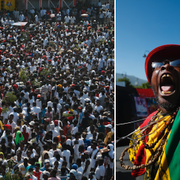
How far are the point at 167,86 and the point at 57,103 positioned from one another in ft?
16.7

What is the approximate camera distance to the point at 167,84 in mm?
1622

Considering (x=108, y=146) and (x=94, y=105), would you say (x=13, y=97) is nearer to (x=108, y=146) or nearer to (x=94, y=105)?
(x=94, y=105)

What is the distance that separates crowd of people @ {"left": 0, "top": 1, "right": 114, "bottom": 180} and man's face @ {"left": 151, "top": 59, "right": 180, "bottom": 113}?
101 inches

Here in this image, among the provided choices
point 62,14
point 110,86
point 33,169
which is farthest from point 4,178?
point 62,14

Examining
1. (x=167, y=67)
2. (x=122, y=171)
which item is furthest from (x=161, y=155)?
(x=167, y=67)

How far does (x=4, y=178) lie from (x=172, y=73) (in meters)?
3.33

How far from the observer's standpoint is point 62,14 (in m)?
15.7

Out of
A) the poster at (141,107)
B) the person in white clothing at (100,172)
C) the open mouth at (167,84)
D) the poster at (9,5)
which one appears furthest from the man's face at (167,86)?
the poster at (9,5)

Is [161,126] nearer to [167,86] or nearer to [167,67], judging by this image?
[167,86]

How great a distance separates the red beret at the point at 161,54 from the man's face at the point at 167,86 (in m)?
0.08

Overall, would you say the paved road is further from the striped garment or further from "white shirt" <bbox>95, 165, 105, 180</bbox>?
"white shirt" <bbox>95, 165, 105, 180</bbox>

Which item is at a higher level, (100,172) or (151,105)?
(151,105)

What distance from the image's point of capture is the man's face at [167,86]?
1584 millimetres

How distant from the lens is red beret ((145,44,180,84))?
1.65 meters
